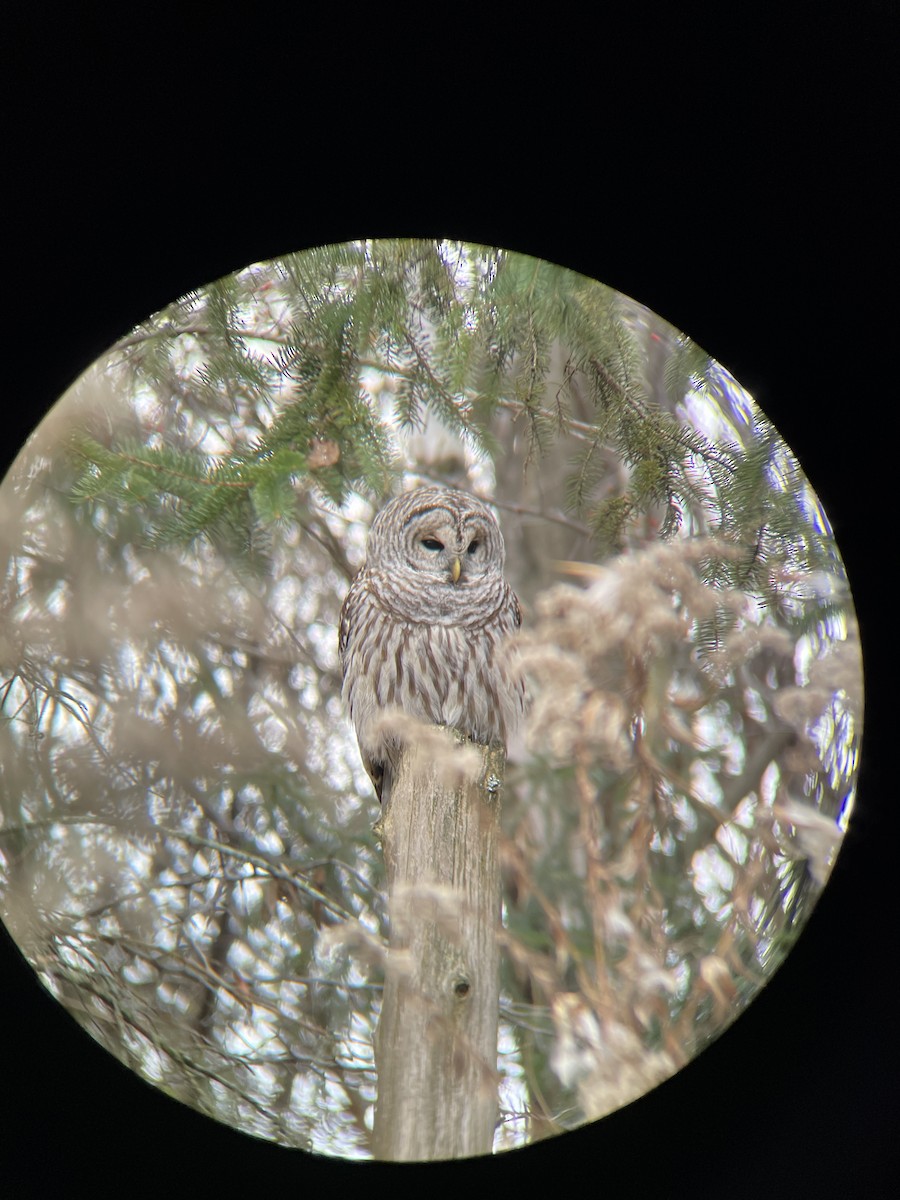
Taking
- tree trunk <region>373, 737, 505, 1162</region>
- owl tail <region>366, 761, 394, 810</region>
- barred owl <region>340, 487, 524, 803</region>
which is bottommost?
tree trunk <region>373, 737, 505, 1162</region>

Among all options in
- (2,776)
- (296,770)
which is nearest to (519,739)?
(296,770)

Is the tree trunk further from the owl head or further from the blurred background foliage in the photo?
the owl head

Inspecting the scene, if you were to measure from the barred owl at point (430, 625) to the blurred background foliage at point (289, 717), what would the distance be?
0.07 m

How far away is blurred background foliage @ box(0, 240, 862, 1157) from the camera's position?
58.1 inches

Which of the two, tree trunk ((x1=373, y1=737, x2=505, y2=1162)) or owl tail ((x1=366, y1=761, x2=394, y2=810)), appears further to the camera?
owl tail ((x1=366, y1=761, x2=394, y2=810))

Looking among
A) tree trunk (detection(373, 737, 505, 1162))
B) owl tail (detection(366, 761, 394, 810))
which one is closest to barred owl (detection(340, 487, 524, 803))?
owl tail (detection(366, 761, 394, 810))

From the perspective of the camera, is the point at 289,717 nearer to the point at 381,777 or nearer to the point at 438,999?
the point at 381,777

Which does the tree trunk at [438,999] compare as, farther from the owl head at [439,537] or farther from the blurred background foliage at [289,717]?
the owl head at [439,537]

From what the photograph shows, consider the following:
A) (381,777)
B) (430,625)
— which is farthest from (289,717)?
(430,625)

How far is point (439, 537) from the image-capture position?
1647mm

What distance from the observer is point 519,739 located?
5.10ft

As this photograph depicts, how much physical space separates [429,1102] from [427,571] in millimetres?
800

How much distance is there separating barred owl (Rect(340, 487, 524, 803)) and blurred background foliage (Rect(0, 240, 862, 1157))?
74mm

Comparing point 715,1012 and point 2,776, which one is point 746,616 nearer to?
point 715,1012
